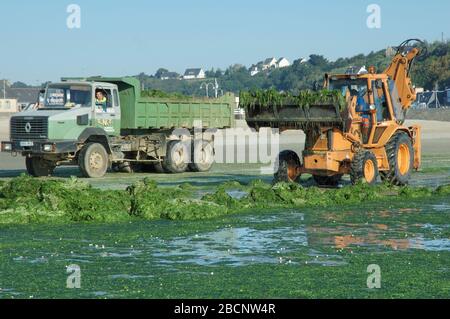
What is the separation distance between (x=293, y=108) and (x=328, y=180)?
2.70 m

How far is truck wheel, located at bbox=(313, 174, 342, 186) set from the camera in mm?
22659

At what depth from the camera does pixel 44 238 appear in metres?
14.4

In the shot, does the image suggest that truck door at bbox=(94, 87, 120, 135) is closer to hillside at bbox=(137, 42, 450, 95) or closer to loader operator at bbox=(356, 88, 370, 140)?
loader operator at bbox=(356, 88, 370, 140)

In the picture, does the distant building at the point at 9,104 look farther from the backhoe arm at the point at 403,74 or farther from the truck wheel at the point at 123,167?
the backhoe arm at the point at 403,74

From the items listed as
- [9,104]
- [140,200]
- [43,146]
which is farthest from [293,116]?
[9,104]

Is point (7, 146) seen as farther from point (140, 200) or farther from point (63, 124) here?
point (140, 200)

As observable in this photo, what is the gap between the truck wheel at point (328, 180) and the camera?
22659mm

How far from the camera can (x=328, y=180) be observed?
2280 centimetres

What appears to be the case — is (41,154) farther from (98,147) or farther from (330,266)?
(330,266)

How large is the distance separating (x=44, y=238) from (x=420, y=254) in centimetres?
538

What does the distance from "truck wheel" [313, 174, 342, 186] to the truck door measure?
21.5ft

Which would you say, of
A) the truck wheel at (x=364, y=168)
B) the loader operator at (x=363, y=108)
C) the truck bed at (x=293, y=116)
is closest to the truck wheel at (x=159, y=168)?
the truck bed at (x=293, y=116)

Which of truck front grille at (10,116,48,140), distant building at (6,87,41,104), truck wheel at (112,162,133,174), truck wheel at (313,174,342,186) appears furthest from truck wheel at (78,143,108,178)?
distant building at (6,87,41,104)
